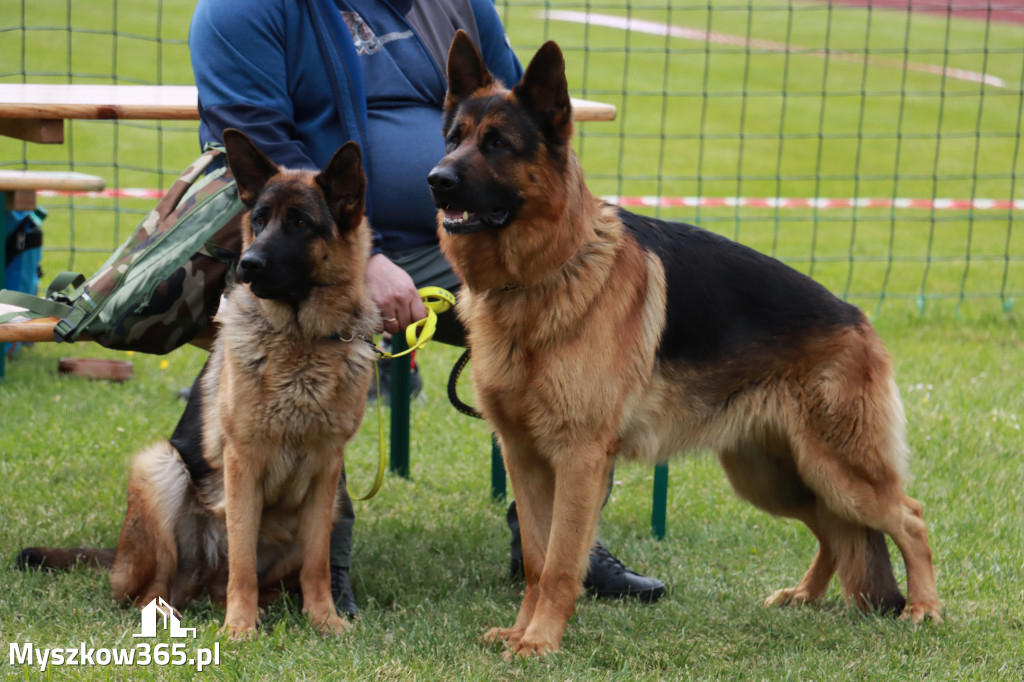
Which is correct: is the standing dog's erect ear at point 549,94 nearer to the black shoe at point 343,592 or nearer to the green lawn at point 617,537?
the green lawn at point 617,537

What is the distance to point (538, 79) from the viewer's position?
284cm

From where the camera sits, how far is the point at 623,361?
3039 mm

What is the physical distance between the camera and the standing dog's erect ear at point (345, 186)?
9.87 ft

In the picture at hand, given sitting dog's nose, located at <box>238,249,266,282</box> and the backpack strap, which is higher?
sitting dog's nose, located at <box>238,249,266,282</box>

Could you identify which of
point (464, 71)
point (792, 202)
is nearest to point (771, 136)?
point (792, 202)

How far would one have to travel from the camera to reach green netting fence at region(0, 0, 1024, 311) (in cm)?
899

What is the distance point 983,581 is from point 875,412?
88cm

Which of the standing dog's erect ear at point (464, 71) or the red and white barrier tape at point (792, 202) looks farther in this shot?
the red and white barrier tape at point (792, 202)

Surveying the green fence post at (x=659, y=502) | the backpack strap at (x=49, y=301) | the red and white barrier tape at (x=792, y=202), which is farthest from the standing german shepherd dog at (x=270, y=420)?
the red and white barrier tape at (x=792, y=202)

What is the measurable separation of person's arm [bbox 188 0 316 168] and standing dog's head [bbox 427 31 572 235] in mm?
729

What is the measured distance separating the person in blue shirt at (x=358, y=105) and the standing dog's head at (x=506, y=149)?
520 millimetres

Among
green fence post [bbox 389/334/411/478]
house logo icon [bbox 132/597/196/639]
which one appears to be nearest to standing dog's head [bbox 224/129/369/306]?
house logo icon [bbox 132/597/196/639]

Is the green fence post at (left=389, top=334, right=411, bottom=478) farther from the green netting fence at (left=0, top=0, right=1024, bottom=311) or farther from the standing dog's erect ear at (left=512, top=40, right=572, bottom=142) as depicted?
the green netting fence at (left=0, top=0, right=1024, bottom=311)

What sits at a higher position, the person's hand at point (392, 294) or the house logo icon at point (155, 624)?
the person's hand at point (392, 294)
